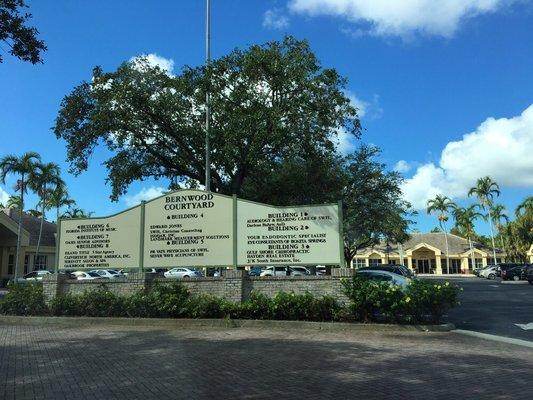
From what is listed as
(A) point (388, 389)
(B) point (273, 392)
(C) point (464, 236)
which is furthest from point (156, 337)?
(C) point (464, 236)

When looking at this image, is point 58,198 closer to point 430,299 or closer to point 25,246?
point 25,246

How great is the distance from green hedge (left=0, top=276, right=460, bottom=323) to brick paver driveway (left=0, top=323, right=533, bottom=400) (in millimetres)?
894

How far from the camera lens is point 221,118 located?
63.6ft

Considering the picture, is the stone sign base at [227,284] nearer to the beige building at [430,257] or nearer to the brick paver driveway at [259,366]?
the brick paver driveway at [259,366]

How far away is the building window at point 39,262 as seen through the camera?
155 ft

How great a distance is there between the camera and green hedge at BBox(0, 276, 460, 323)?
1332 centimetres

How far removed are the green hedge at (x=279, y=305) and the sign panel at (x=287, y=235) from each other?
3.27 ft

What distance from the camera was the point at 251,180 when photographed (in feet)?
74.5

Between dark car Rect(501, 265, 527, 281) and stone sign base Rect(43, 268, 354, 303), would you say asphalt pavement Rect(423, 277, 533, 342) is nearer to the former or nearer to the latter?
stone sign base Rect(43, 268, 354, 303)

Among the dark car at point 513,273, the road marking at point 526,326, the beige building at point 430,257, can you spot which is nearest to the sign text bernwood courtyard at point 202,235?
the road marking at point 526,326

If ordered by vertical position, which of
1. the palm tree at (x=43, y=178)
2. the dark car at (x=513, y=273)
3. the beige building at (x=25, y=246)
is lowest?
the dark car at (x=513, y=273)

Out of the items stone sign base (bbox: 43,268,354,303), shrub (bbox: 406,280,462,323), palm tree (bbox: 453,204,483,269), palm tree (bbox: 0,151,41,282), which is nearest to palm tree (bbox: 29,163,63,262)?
palm tree (bbox: 0,151,41,282)

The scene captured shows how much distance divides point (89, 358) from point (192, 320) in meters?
4.64

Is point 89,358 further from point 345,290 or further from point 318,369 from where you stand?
point 345,290
